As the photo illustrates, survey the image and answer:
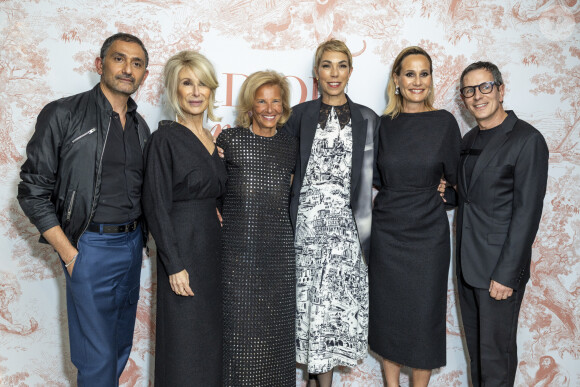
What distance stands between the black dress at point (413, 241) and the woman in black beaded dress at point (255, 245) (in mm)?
565

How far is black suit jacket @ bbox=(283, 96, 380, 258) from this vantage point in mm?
2449

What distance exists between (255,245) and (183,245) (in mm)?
367

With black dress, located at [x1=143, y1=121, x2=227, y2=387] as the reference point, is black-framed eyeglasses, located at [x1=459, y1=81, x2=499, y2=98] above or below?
above

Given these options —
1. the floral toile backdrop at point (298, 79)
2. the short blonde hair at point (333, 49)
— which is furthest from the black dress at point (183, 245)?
the short blonde hair at point (333, 49)

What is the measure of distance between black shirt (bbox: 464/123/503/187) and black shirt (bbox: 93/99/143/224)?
1.66m

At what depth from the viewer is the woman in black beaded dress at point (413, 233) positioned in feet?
8.11

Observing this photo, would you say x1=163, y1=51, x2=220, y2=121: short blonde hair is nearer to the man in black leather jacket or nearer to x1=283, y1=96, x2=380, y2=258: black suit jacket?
the man in black leather jacket

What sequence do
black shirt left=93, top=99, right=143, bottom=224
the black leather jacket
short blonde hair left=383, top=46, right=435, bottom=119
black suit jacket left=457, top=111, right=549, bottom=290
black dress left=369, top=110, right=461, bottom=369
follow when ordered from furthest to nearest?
short blonde hair left=383, top=46, right=435, bottom=119, black dress left=369, top=110, right=461, bottom=369, black suit jacket left=457, top=111, right=549, bottom=290, black shirt left=93, top=99, right=143, bottom=224, the black leather jacket

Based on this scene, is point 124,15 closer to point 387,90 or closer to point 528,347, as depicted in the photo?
point 387,90

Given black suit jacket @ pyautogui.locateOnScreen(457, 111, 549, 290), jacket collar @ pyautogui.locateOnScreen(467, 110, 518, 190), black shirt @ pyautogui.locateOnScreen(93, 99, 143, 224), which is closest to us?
black shirt @ pyautogui.locateOnScreen(93, 99, 143, 224)

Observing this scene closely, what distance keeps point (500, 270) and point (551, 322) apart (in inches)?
42.9

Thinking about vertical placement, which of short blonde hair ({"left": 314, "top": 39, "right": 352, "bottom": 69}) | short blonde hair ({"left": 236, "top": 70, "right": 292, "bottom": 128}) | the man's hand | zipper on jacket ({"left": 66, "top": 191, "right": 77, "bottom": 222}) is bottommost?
the man's hand

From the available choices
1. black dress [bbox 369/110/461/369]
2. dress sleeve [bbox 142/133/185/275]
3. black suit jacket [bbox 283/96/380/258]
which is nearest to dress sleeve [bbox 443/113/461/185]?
black dress [bbox 369/110/461/369]

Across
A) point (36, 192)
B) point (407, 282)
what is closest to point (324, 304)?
point (407, 282)
